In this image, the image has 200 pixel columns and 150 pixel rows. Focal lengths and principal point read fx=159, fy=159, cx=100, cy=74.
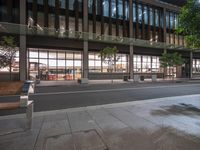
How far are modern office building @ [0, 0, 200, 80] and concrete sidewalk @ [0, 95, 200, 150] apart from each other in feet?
67.3

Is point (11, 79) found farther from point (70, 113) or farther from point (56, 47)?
point (70, 113)

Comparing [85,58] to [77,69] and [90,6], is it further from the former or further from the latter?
[90,6]

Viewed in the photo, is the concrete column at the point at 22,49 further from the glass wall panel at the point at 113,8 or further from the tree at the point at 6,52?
the glass wall panel at the point at 113,8

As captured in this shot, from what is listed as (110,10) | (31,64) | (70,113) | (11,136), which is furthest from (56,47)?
(11,136)

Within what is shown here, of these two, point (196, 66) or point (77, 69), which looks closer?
point (77, 69)

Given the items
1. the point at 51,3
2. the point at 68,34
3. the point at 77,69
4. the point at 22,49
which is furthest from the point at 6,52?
the point at 77,69

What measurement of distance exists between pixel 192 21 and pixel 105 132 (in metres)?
5.80

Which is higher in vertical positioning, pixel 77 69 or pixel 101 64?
pixel 101 64

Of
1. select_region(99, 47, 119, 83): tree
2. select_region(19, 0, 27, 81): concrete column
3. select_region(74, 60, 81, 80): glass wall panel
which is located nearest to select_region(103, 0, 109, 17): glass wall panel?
select_region(99, 47, 119, 83): tree

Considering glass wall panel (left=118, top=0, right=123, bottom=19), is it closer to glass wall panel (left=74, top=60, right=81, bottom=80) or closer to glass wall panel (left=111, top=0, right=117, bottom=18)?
glass wall panel (left=111, top=0, right=117, bottom=18)

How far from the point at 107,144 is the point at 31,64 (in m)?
25.5

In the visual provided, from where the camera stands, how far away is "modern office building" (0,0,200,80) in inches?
945

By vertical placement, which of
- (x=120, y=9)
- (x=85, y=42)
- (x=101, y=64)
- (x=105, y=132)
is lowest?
(x=105, y=132)

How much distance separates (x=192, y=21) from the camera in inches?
264
